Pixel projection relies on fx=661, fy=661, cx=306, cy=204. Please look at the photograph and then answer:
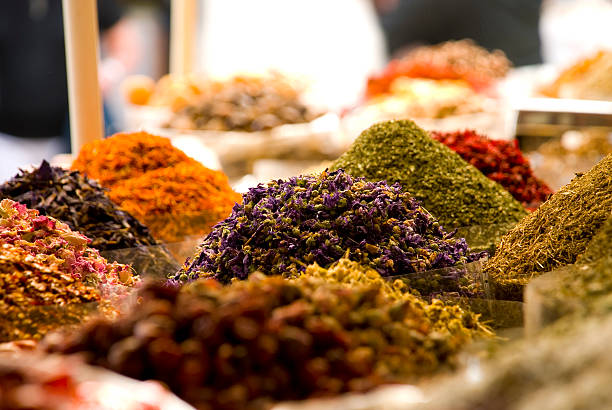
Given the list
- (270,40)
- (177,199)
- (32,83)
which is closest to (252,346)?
(177,199)

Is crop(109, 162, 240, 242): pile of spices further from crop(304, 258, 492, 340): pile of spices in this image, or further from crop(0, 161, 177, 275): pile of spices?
crop(304, 258, 492, 340): pile of spices

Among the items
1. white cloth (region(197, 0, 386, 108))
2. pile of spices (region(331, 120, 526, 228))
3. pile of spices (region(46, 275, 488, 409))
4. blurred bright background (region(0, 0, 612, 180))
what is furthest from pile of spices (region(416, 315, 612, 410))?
white cloth (region(197, 0, 386, 108))

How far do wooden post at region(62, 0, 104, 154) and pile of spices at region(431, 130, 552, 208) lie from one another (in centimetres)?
114

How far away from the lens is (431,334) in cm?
91

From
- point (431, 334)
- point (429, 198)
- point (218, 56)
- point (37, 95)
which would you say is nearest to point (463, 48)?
point (218, 56)

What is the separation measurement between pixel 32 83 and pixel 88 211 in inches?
117

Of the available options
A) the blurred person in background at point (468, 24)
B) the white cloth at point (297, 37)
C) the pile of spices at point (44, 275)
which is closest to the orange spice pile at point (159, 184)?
the pile of spices at point (44, 275)

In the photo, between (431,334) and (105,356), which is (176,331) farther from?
(431,334)

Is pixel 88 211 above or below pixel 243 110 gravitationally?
below

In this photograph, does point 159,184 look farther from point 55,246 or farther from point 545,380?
point 545,380

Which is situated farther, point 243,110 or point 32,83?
point 32,83

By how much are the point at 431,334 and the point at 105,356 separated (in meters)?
0.43

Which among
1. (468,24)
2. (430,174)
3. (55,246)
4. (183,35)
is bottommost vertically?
(55,246)

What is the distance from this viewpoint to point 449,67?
4441 mm
